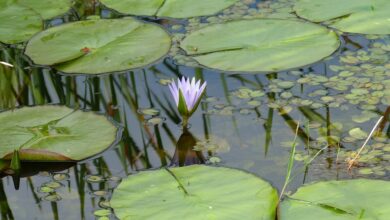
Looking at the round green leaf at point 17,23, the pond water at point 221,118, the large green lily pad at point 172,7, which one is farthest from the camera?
the large green lily pad at point 172,7

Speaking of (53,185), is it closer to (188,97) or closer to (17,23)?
(188,97)

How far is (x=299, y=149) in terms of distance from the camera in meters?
2.44

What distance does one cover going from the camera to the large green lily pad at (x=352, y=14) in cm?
311

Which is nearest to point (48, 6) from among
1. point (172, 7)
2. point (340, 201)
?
point (172, 7)

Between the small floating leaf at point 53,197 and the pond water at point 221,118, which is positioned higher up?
the pond water at point 221,118

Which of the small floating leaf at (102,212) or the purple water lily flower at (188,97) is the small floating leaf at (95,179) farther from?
the purple water lily flower at (188,97)

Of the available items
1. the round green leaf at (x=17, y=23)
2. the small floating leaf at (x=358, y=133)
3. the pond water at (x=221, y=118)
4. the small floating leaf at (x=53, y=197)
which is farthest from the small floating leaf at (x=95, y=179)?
the round green leaf at (x=17, y=23)

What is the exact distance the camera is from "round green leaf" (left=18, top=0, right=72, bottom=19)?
3496mm

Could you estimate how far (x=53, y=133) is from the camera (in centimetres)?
253

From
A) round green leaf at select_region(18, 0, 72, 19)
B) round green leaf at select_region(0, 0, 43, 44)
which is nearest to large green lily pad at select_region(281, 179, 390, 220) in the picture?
round green leaf at select_region(0, 0, 43, 44)

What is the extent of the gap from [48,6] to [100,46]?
1.96 feet

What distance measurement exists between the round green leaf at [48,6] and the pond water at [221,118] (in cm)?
32

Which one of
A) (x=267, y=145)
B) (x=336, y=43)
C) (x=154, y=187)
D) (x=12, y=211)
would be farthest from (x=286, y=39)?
(x=12, y=211)

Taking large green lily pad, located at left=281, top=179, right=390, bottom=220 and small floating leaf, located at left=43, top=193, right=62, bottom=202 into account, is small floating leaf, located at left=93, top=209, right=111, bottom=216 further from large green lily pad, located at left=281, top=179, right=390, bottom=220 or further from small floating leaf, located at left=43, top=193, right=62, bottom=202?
large green lily pad, located at left=281, top=179, right=390, bottom=220
